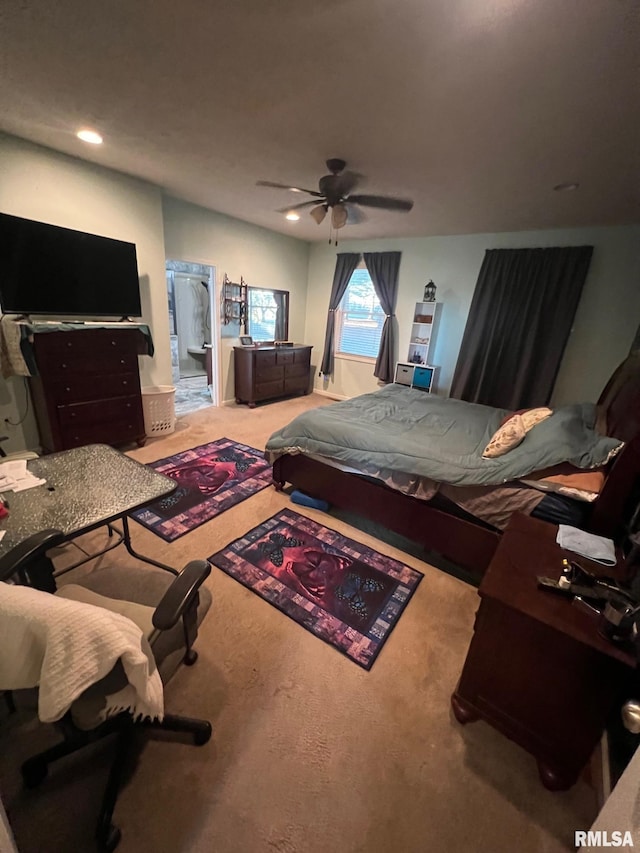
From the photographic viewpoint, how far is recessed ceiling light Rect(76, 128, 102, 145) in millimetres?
2279

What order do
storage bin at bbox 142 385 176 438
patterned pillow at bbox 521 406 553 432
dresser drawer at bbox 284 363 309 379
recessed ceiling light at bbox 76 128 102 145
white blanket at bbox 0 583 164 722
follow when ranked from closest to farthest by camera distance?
white blanket at bbox 0 583 164 722 → patterned pillow at bbox 521 406 553 432 → recessed ceiling light at bbox 76 128 102 145 → storage bin at bbox 142 385 176 438 → dresser drawer at bbox 284 363 309 379

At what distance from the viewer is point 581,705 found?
1.02 meters

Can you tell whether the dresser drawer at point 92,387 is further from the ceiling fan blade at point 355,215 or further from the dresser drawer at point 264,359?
the ceiling fan blade at point 355,215

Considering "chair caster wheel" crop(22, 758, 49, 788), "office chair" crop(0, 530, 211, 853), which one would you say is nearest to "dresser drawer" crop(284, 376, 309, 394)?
"office chair" crop(0, 530, 211, 853)

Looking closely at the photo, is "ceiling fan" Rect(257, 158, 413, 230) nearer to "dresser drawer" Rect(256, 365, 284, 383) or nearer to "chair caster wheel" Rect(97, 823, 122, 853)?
"dresser drawer" Rect(256, 365, 284, 383)

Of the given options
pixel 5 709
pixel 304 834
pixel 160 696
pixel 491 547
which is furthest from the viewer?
pixel 491 547

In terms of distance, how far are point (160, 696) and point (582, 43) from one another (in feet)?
8.65

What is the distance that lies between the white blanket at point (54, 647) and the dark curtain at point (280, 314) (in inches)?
208

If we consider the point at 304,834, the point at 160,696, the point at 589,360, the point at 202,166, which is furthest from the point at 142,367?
the point at 589,360

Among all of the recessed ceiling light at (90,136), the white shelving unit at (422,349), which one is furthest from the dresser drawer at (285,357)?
the recessed ceiling light at (90,136)

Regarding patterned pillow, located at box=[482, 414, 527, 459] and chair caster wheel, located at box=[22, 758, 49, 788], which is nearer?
chair caster wheel, located at box=[22, 758, 49, 788]

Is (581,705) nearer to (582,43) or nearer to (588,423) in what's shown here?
(588,423)

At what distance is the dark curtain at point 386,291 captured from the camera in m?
4.76

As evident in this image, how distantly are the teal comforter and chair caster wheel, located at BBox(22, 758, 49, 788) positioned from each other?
72.4 inches
